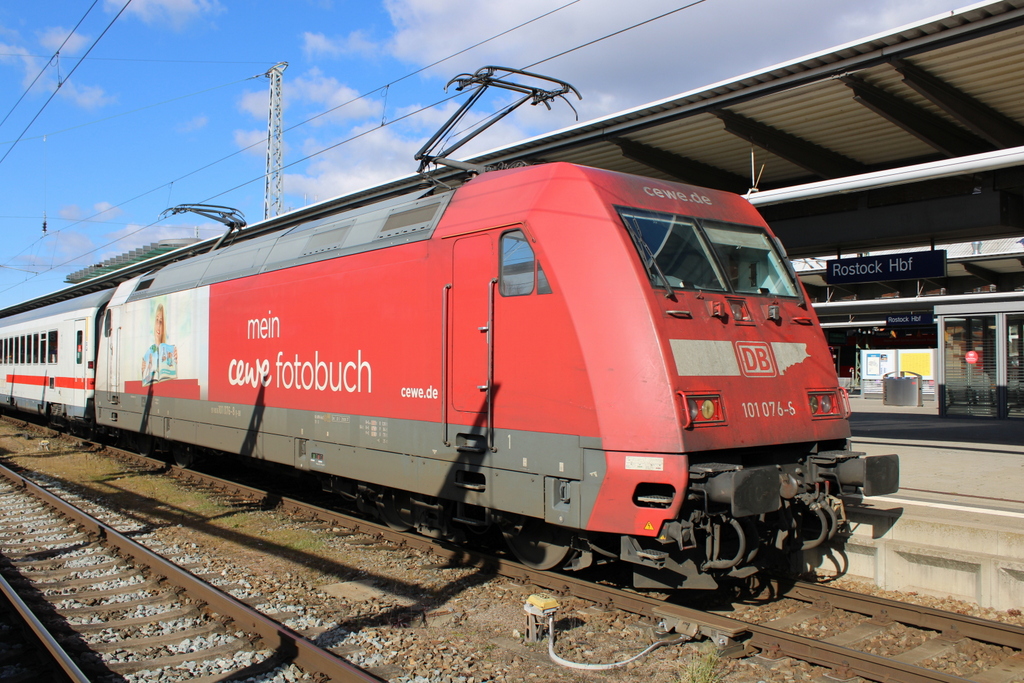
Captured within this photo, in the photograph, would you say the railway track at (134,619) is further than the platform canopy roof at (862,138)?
No

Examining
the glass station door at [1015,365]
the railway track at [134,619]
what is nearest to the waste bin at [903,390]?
the glass station door at [1015,365]

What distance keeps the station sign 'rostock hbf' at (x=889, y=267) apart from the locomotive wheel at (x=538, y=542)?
6.45 m

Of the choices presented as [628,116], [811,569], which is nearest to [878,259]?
[628,116]

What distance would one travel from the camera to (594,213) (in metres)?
5.87

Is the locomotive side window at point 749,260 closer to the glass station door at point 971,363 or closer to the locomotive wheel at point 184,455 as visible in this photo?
the locomotive wheel at point 184,455

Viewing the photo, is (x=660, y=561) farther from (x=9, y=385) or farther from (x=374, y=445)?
(x=9, y=385)

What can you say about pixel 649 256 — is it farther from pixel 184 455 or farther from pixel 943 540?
pixel 184 455

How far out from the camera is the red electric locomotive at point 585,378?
5.40 metres

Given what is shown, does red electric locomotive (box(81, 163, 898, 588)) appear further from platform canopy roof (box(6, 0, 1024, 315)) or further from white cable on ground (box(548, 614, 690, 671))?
platform canopy roof (box(6, 0, 1024, 315))

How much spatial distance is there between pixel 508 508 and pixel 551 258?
2042 millimetres

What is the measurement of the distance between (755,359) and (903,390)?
24310 millimetres

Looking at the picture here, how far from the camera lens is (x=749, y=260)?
22.0ft

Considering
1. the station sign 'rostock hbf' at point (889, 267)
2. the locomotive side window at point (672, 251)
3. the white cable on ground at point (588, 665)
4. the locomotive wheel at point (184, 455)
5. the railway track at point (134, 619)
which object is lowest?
the railway track at point (134, 619)

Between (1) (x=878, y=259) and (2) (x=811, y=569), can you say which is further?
(1) (x=878, y=259)
